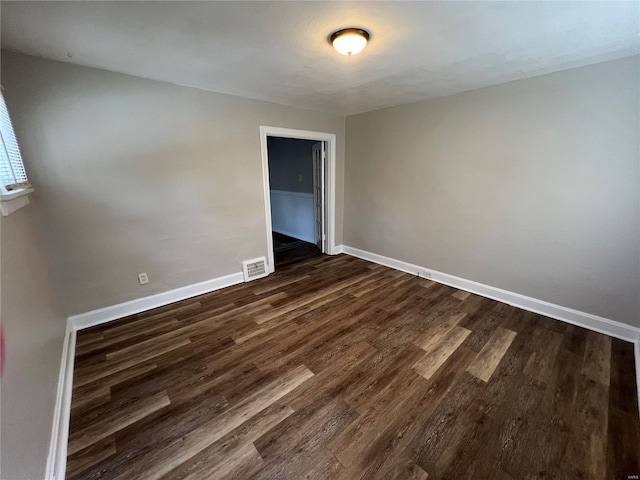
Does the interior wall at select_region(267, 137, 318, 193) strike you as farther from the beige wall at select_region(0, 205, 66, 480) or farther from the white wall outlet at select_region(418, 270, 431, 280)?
the beige wall at select_region(0, 205, 66, 480)

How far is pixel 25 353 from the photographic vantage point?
46.1 inches

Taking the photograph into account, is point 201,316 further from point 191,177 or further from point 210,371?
point 191,177

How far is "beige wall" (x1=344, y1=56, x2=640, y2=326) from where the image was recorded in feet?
6.80

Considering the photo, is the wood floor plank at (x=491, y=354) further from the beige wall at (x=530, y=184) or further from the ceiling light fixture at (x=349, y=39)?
the ceiling light fixture at (x=349, y=39)

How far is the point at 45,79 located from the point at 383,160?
11.5ft

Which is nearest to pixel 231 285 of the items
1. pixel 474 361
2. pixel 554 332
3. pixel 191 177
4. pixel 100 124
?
pixel 191 177

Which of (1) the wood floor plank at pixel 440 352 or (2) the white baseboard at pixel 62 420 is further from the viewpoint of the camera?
(1) the wood floor plank at pixel 440 352

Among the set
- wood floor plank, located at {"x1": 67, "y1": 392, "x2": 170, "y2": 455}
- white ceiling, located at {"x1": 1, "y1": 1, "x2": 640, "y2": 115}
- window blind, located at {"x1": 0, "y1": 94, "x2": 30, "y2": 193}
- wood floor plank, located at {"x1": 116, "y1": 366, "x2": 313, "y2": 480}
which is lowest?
wood floor plank, located at {"x1": 116, "y1": 366, "x2": 313, "y2": 480}

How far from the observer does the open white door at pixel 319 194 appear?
4.20 meters

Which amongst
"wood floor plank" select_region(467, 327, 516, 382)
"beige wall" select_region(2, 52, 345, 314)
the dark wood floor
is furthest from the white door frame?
"wood floor plank" select_region(467, 327, 516, 382)

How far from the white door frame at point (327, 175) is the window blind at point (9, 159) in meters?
2.06

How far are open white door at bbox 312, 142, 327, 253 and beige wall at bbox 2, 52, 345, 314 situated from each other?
3.09 feet

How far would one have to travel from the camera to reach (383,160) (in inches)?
145

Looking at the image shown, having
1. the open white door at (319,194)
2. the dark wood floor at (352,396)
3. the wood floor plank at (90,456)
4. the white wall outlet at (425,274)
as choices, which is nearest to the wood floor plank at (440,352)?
the dark wood floor at (352,396)
